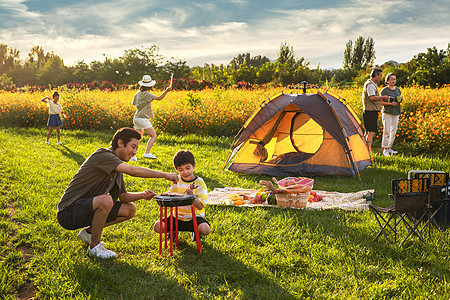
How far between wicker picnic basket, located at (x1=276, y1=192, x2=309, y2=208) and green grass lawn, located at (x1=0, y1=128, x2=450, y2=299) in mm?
191

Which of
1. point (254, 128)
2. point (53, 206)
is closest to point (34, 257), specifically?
point (53, 206)

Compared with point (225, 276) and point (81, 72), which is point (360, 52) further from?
point (225, 276)

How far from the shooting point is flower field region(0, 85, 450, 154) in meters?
9.23

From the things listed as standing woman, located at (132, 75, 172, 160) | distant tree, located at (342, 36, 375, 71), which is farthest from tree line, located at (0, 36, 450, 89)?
standing woman, located at (132, 75, 172, 160)

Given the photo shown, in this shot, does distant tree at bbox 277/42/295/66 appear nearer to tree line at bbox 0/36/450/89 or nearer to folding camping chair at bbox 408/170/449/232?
tree line at bbox 0/36/450/89

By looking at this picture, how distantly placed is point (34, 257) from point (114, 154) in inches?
47.0

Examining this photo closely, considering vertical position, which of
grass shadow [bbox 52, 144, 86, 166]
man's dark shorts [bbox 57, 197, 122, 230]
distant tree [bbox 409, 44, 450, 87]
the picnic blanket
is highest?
distant tree [bbox 409, 44, 450, 87]

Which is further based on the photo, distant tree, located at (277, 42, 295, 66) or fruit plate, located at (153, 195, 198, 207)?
distant tree, located at (277, 42, 295, 66)

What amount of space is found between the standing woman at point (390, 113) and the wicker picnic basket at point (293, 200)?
4033 mm

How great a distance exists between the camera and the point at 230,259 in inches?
134

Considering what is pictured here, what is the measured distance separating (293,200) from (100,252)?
2.54 metres

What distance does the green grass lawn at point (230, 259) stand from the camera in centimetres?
288

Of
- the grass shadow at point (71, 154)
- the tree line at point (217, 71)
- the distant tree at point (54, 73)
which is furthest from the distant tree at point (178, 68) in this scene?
the grass shadow at point (71, 154)

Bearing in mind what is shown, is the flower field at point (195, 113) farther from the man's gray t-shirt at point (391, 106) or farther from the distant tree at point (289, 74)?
the distant tree at point (289, 74)
